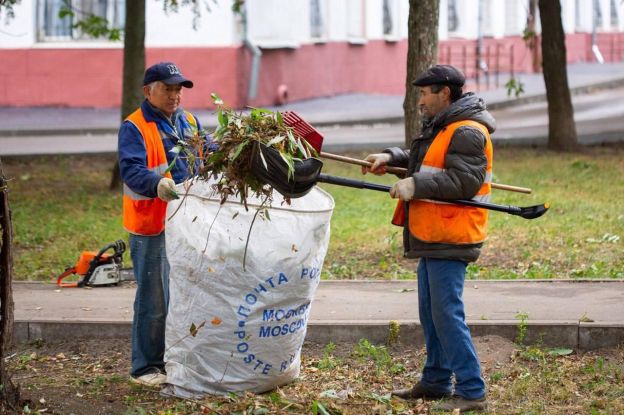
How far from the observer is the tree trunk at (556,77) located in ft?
56.3

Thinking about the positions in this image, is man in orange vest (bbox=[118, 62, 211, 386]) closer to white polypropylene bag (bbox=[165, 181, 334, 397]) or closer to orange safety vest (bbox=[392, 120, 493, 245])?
white polypropylene bag (bbox=[165, 181, 334, 397])

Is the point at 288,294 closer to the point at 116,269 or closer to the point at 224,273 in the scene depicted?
the point at 224,273

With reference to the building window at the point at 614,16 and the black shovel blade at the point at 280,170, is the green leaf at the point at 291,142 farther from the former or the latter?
the building window at the point at 614,16

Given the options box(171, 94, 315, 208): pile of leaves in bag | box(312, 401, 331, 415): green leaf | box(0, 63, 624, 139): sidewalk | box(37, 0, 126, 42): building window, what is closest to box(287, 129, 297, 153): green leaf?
box(171, 94, 315, 208): pile of leaves in bag

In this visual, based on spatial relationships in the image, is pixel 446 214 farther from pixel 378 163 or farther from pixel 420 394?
pixel 420 394

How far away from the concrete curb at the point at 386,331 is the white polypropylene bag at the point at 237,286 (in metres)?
1.24

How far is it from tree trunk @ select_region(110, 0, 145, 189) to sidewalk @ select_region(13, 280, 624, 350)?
18.4ft

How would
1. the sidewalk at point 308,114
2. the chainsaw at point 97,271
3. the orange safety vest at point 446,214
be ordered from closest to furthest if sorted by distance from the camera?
the orange safety vest at point 446,214 → the chainsaw at point 97,271 → the sidewalk at point 308,114

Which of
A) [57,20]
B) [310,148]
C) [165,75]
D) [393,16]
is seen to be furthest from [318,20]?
[310,148]

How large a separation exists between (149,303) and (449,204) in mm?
1758

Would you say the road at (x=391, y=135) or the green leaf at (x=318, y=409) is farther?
the road at (x=391, y=135)

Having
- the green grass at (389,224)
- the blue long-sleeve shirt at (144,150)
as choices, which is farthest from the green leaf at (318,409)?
the green grass at (389,224)

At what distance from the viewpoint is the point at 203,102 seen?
2469cm

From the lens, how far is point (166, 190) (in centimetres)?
595
